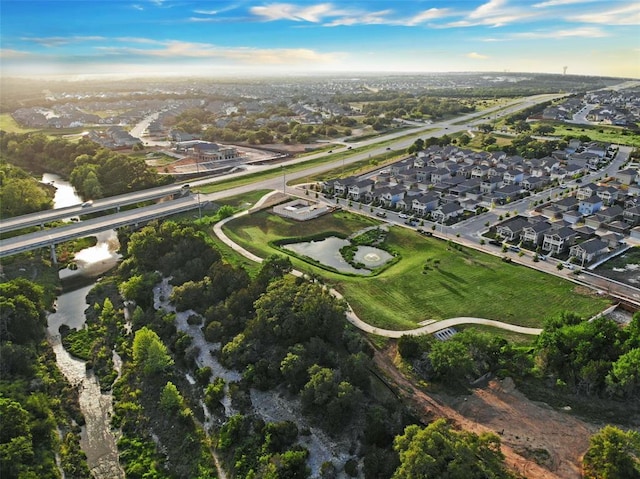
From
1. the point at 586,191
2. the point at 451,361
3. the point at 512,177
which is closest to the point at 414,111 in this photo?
the point at 512,177

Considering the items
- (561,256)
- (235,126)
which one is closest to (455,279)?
(561,256)

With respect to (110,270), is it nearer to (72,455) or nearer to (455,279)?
(72,455)

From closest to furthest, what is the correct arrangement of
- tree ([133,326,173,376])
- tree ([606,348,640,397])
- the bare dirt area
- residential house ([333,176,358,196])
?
1. the bare dirt area
2. tree ([606,348,640,397])
3. tree ([133,326,173,376])
4. residential house ([333,176,358,196])

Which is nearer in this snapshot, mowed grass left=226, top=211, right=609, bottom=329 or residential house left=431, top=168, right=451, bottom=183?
mowed grass left=226, top=211, right=609, bottom=329

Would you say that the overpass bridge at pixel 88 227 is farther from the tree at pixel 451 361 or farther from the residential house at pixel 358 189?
the tree at pixel 451 361

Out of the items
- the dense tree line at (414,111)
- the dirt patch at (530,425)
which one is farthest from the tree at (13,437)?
the dense tree line at (414,111)

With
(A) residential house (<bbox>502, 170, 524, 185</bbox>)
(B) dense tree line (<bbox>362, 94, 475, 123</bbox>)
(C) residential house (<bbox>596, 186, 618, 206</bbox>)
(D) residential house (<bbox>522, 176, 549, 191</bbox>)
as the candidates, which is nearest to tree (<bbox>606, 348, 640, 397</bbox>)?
(C) residential house (<bbox>596, 186, 618, 206</bbox>)

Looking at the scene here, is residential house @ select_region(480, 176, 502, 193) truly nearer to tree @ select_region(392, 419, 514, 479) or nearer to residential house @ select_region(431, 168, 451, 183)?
residential house @ select_region(431, 168, 451, 183)
